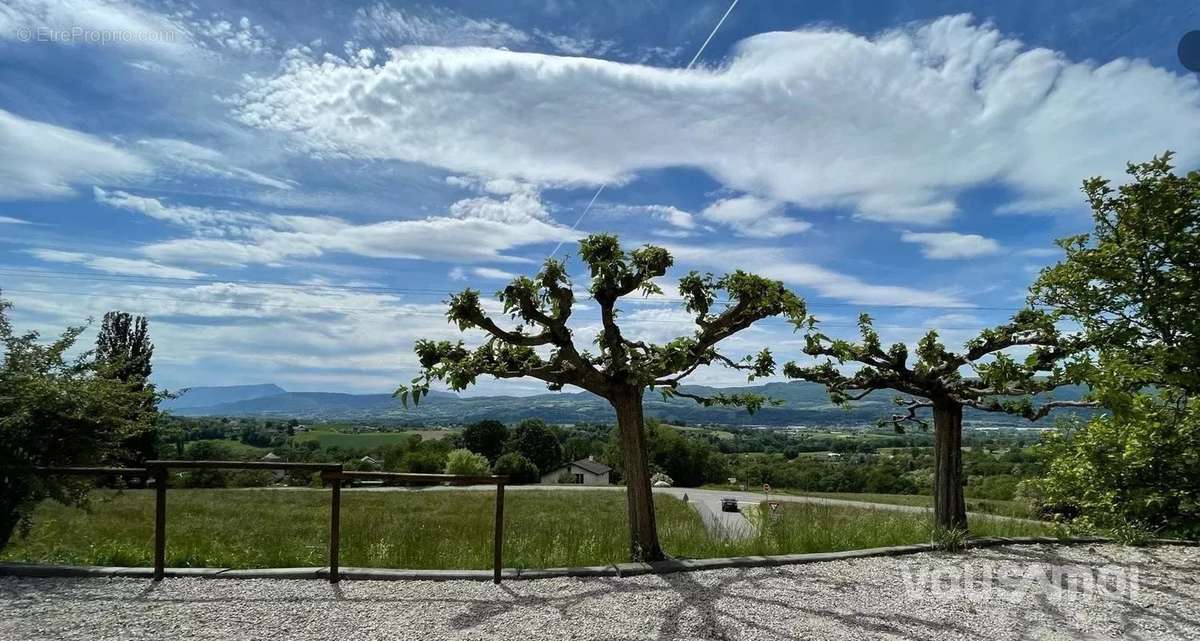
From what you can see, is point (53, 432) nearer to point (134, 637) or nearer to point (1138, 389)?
point (134, 637)

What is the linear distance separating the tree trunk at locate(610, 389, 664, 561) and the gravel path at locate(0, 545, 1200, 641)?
0.79 metres

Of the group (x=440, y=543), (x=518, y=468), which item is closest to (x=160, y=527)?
(x=440, y=543)

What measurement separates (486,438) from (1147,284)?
47.1 metres

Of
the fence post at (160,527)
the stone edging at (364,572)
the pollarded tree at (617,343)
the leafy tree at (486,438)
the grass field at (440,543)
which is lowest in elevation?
the leafy tree at (486,438)

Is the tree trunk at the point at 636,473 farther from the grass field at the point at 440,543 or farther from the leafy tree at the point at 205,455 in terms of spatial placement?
Answer: the leafy tree at the point at 205,455

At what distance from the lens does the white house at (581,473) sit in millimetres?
48625

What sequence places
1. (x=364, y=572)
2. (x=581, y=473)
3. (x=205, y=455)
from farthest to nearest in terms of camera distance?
(x=581, y=473) → (x=205, y=455) → (x=364, y=572)

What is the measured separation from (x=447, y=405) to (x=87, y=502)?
187m

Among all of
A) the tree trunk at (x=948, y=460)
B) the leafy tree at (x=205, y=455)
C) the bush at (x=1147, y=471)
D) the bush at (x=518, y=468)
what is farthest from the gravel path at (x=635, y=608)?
the bush at (x=518, y=468)

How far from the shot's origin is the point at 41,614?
16.2ft

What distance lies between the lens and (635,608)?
5.26m

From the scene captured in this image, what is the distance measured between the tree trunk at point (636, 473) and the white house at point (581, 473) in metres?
41.6

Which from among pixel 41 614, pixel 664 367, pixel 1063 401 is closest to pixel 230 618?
pixel 41 614

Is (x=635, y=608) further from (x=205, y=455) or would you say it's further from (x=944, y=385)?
(x=205, y=455)
